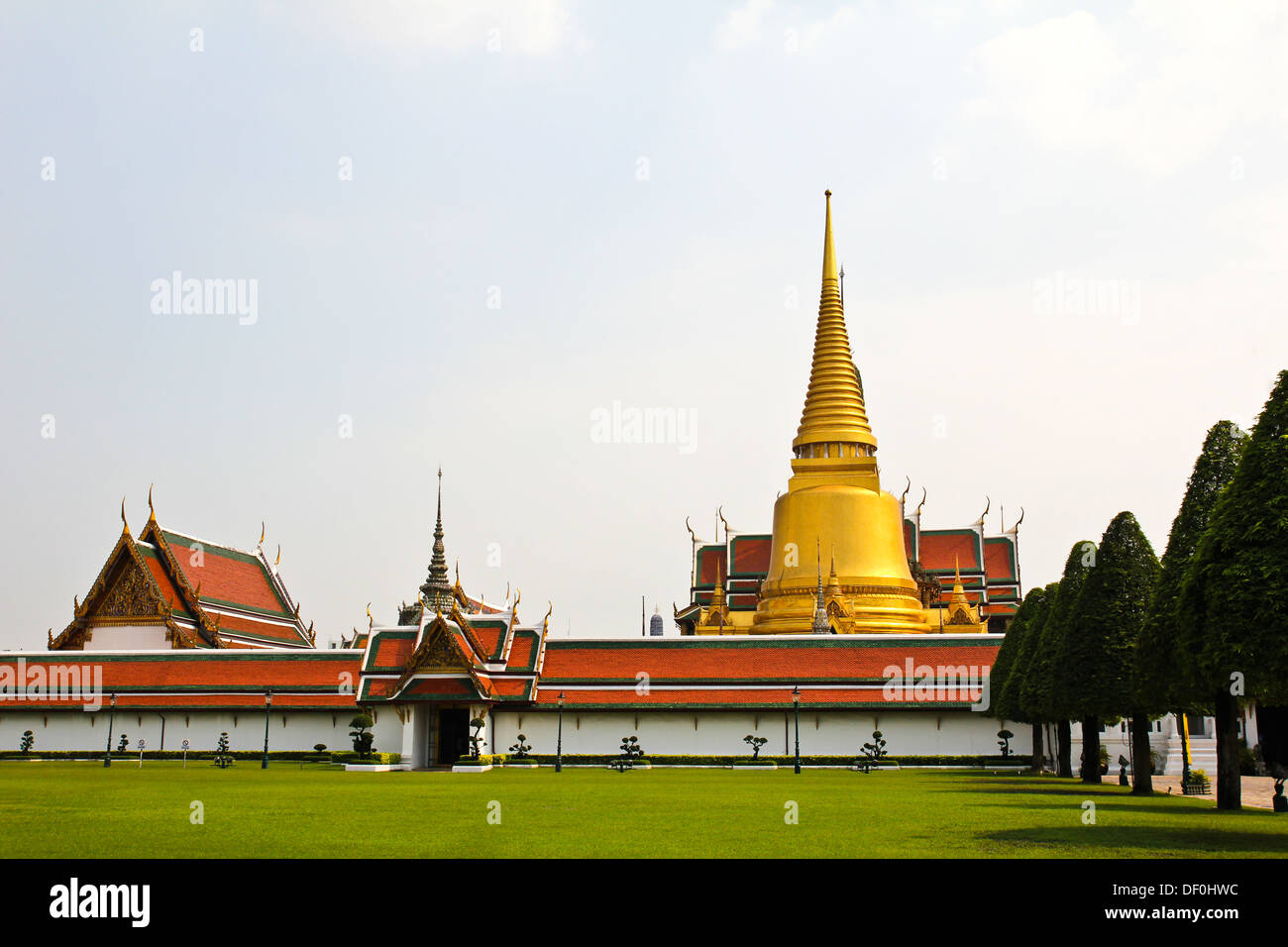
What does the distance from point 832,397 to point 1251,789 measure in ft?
111

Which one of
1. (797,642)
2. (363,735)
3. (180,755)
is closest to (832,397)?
(797,642)

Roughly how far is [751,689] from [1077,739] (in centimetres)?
1097

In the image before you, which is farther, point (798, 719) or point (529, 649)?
point (529, 649)

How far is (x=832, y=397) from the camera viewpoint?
6519cm

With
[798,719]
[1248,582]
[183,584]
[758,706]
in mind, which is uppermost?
[183,584]

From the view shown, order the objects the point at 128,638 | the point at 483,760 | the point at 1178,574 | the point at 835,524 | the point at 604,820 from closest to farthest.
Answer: the point at 604,820, the point at 1178,574, the point at 483,760, the point at 128,638, the point at 835,524

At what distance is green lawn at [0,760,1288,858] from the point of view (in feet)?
47.9

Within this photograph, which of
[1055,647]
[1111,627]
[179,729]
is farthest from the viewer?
[179,729]

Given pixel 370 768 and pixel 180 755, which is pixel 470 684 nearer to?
pixel 370 768

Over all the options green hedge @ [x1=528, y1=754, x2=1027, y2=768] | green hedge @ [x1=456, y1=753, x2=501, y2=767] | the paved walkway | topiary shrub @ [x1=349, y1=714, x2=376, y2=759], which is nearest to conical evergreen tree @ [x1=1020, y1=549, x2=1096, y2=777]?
the paved walkway

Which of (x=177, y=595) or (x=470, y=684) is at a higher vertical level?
(x=177, y=595)
